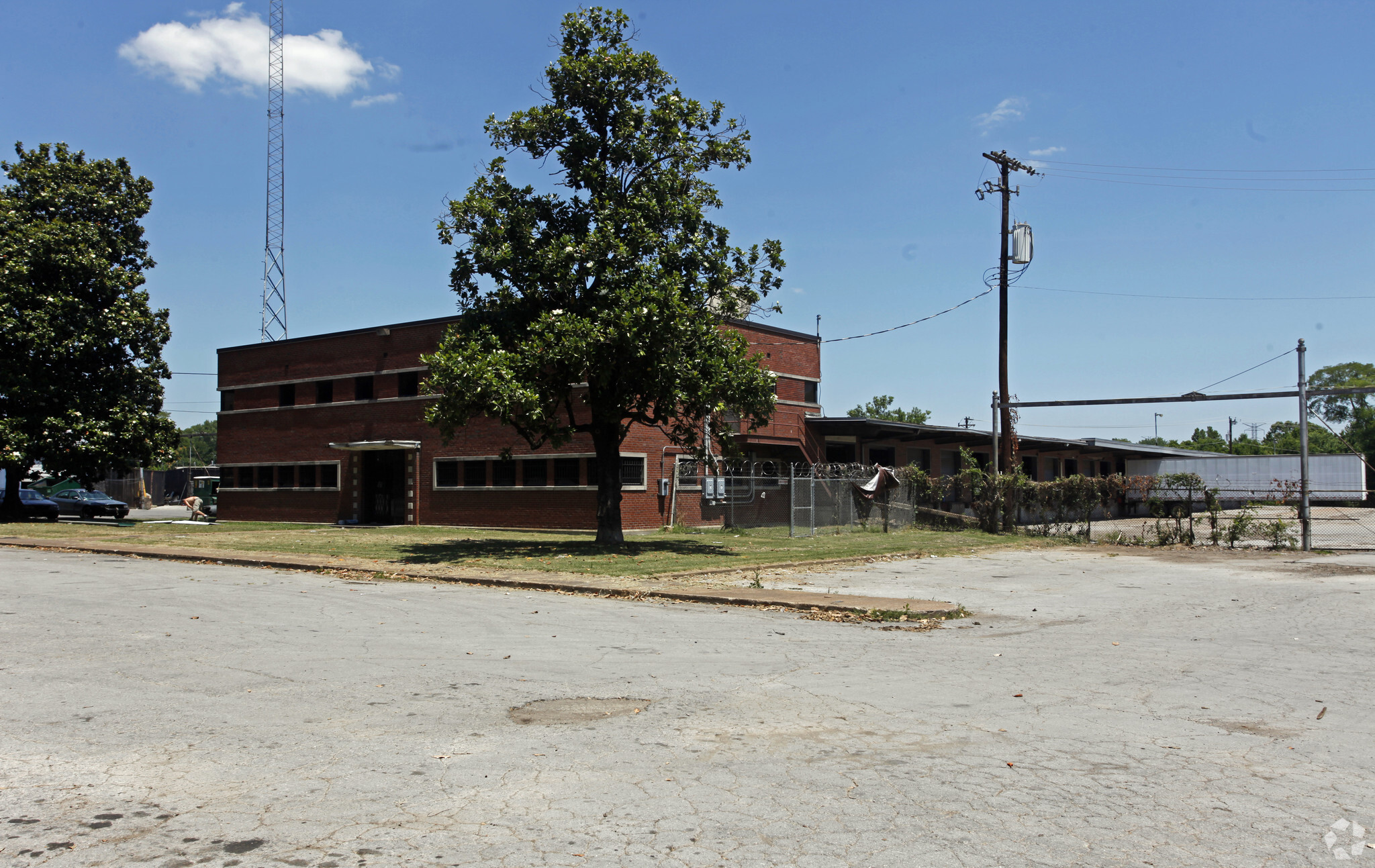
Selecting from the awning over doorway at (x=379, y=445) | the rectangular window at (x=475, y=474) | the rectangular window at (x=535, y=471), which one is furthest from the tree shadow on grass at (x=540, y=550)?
the awning over doorway at (x=379, y=445)

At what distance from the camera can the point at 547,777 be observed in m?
5.23

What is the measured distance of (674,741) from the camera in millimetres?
5988

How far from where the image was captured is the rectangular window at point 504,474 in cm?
3253

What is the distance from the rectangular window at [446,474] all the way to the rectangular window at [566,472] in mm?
4399

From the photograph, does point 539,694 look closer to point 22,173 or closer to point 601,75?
point 601,75

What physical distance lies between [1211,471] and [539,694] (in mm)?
56562

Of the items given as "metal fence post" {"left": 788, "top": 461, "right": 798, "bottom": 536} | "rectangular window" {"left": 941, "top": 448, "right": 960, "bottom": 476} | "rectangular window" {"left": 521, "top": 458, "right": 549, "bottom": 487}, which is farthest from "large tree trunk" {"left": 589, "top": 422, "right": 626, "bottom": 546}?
"rectangular window" {"left": 941, "top": 448, "right": 960, "bottom": 476}

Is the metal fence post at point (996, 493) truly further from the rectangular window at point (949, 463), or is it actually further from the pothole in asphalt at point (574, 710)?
the pothole in asphalt at point (574, 710)

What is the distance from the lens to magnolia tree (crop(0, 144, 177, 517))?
32.0 m

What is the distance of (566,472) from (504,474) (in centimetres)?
264

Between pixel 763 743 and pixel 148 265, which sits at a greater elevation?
pixel 148 265

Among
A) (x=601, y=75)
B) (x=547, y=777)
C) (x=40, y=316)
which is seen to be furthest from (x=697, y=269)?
(x=40, y=316)
